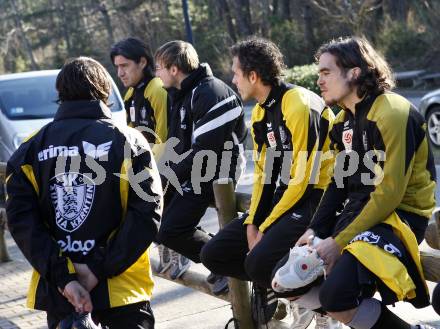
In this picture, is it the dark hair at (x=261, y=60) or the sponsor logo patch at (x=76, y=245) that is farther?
the dark hair at (x=261, y=60)

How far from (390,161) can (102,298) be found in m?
1.46

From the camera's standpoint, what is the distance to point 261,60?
203 inches

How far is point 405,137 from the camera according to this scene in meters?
3.98

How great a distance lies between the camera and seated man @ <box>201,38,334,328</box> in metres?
4.81

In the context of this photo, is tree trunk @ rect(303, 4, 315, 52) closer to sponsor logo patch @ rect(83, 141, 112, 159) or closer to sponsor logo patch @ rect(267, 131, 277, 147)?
sponsor logo patch @ rect(267, 131, 277, 147)

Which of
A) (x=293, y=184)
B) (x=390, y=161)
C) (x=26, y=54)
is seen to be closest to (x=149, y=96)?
(x=293, y=184)

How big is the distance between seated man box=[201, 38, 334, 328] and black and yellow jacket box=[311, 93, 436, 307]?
1.91 feet

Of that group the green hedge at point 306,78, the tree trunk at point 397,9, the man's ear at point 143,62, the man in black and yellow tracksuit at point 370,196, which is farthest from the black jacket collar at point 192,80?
the tree trunk at point 397,9

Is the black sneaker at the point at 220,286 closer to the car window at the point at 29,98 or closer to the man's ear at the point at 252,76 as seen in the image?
the man's ear at the point at 252,76

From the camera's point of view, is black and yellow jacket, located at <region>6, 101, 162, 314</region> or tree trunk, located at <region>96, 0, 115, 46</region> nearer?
black and yellow jacket, located at <region>6, 101, 162, 314</region>

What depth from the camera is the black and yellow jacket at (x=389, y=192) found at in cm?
385

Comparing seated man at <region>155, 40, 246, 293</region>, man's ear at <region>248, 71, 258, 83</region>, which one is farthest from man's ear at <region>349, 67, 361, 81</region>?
seated man at <region>155, 40, 246, 293</region>

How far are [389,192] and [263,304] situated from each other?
1.67 metres

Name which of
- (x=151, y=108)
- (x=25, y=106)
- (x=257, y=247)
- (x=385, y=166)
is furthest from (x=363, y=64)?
(x=25, y=106)
